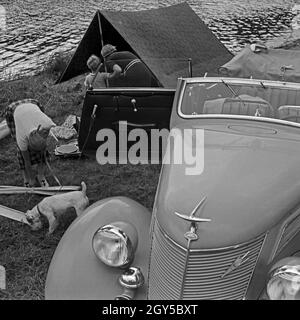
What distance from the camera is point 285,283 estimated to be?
2531 millimetres

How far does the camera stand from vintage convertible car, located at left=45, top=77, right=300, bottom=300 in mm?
2770

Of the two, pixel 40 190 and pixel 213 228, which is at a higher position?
pixel 213 228

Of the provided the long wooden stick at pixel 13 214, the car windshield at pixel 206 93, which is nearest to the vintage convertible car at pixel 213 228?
the car windshield at pixel 206 93

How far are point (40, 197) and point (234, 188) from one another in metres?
2.93

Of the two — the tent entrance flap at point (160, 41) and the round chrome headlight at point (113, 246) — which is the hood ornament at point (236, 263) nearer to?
the round chrome headlight at point (113, 246)

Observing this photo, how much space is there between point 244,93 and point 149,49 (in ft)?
9.69

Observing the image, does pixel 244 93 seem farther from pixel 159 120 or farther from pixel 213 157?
pixel 159 120

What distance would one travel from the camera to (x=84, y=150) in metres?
5.26

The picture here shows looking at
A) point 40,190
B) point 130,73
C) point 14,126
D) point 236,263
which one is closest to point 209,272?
point 236,263

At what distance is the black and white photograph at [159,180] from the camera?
2.81m

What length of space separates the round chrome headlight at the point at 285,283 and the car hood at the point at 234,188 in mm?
301

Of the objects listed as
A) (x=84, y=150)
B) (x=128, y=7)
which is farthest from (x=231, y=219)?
(x=128, y=7)

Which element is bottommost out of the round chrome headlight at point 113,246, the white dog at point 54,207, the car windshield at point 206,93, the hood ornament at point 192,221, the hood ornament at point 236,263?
the white dog at point 54,207

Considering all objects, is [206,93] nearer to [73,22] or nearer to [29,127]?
[29,127]
